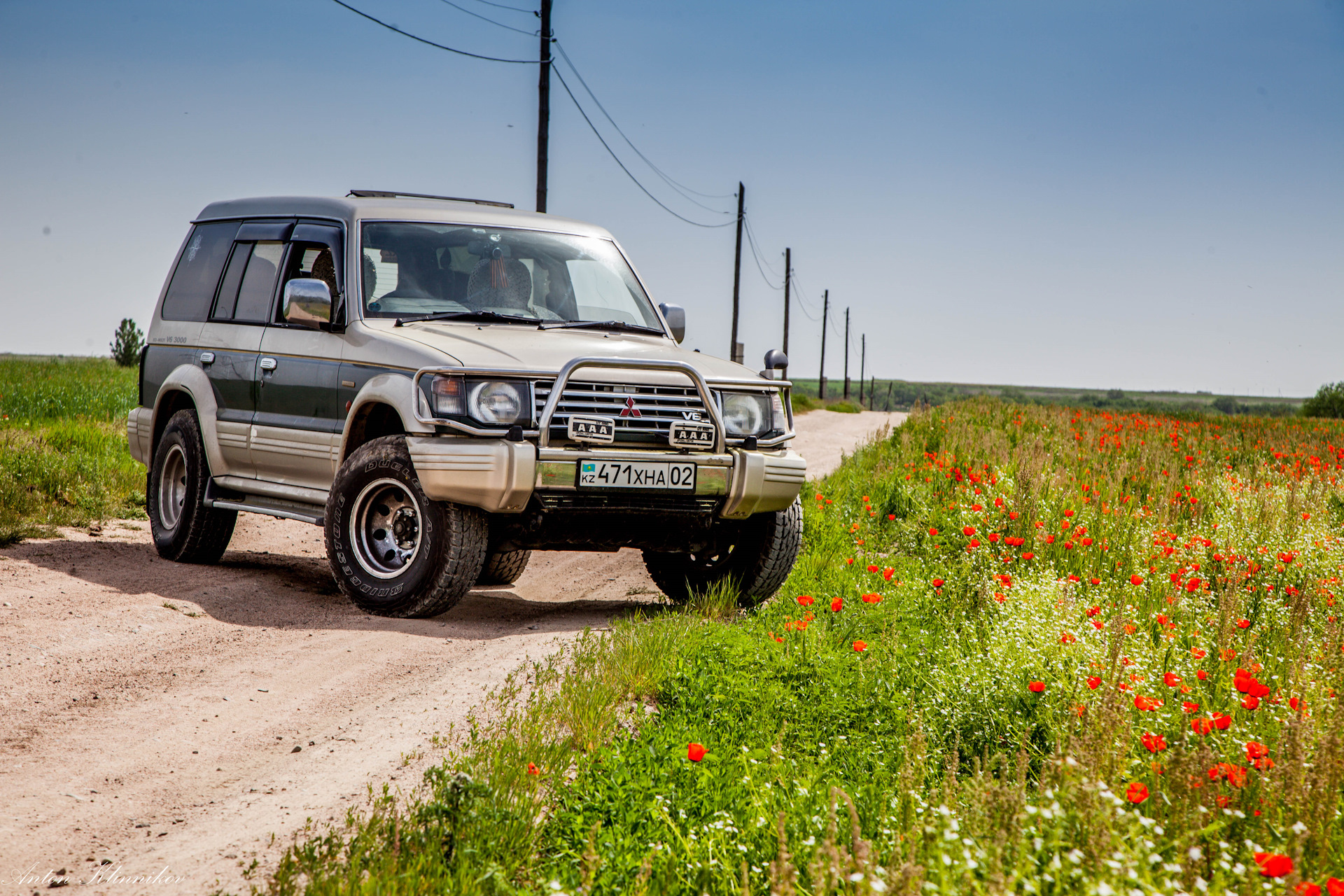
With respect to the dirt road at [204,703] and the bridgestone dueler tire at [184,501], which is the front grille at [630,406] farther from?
the bridgestone dueler tire at [184,501]

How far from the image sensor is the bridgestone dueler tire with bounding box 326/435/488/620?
5.62m

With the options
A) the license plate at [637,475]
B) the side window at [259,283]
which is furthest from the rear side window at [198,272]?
the license plate at [637,475]

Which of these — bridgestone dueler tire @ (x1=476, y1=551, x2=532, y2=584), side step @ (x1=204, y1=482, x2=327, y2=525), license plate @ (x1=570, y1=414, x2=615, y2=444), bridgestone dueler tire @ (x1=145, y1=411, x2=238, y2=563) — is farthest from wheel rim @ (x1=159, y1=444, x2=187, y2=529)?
license plate @ (x1=570, y1=414, x2=615, y2=444)

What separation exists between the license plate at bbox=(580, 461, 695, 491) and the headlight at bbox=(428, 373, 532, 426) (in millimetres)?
418

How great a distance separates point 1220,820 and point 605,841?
160 cm

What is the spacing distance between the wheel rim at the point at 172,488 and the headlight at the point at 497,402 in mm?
3264

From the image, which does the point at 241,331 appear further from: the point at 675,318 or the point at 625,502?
the point at 625,502

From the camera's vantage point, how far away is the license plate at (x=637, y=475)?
5504 mm

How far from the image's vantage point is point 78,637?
5.14 metres

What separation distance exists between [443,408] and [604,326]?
1472 mm

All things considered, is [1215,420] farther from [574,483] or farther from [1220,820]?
[1220,820]

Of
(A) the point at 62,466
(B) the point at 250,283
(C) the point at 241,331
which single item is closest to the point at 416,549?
(C) the point at 241,331

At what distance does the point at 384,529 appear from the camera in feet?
19.7

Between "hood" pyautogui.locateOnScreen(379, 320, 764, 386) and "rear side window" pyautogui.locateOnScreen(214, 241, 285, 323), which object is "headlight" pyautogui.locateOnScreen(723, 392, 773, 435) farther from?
"rear side window" pyautogui.locateOnScreen(214, 241, 285, 323)
